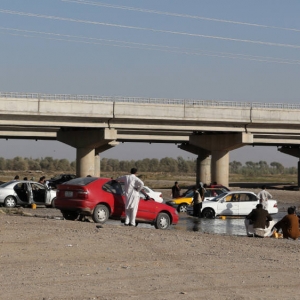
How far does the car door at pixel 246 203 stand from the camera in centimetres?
3300

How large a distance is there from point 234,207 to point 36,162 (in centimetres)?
13092

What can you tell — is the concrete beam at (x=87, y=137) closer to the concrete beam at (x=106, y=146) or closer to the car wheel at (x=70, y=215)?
the concrete beam at (x=106, y=146)

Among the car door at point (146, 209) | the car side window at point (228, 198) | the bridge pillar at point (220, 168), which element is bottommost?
the car door at point (146, 209)

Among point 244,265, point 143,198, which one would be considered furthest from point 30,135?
point 244,265

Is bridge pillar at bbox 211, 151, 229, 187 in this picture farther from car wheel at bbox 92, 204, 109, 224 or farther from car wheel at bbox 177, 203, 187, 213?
car wheel at bbox 92, 204, 109, 224

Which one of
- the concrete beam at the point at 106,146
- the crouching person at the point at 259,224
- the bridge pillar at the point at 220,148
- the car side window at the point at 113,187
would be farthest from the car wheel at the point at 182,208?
the concrete beam at the point at 106,146

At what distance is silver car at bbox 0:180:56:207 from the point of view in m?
33.5

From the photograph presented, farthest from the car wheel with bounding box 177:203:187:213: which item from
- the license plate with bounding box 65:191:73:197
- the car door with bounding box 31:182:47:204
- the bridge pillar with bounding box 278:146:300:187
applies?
the bridge pillar with bounding box 278:146:300:187

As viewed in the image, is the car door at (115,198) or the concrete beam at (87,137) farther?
the concrete beam at (87,137)

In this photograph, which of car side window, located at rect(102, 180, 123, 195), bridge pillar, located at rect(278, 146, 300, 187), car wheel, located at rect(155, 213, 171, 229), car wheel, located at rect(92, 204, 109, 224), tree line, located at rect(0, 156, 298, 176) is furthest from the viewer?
tree line, located at rect(0, 156, 298, 176)

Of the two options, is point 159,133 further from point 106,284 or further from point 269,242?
point 106,284

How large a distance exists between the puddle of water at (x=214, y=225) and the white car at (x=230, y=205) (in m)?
0.38

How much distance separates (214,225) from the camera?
2848 centimetres

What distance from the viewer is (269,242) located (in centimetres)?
1842
